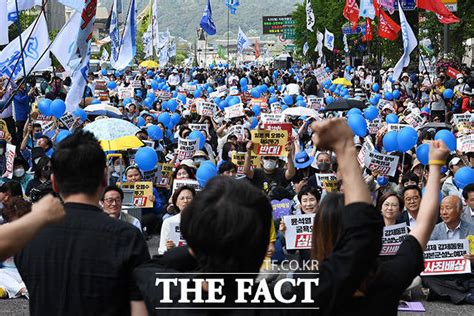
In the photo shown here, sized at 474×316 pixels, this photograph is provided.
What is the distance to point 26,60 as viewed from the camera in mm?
14234

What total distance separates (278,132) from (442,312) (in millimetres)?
4242

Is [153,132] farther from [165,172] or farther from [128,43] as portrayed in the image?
[128,43]

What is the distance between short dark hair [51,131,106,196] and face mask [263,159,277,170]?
7.97 m

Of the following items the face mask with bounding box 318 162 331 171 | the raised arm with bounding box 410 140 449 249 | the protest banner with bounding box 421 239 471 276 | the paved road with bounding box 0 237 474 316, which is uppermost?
the raised arm with bounding box 410 140 449 249

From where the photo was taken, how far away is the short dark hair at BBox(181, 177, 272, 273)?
2543 millimetres

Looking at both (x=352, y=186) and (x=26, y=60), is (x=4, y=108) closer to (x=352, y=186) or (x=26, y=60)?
(x=26, y=60)

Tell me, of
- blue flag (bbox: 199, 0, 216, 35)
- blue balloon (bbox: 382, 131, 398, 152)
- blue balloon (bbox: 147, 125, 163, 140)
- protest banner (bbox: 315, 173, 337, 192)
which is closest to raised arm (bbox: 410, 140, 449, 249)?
protest banner (bbox: 315, 173, 337, 192)

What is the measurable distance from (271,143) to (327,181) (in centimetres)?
194

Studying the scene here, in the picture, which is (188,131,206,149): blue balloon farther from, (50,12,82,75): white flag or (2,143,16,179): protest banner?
(2,143,16,179): protest banner

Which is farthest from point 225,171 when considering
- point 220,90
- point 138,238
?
point 220,90

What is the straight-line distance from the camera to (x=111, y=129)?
11.2 m

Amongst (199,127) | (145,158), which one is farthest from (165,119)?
(145,158)

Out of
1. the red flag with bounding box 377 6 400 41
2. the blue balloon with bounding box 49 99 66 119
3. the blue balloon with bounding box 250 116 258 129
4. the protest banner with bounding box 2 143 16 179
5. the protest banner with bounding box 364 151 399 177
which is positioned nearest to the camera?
the protest banner with bounding box 364 151 399 177

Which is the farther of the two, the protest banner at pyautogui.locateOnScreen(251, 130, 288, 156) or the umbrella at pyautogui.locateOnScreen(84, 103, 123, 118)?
the umbrella at pyautogui.locateOnScreen(84, 103, 123, 118)
